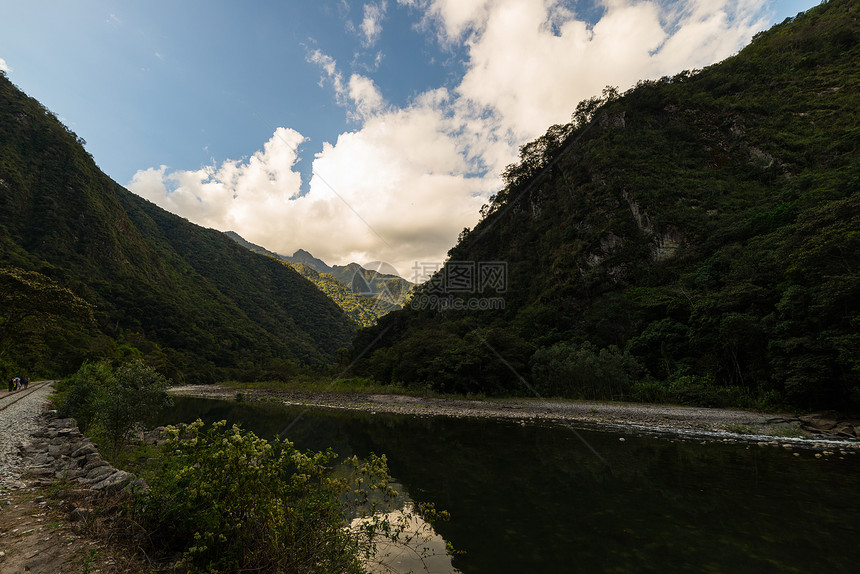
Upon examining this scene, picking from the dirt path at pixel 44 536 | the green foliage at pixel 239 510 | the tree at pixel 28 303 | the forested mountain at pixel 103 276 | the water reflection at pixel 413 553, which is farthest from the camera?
the forested mountain at pixel 103 276

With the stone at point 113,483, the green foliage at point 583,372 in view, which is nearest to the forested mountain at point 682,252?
the green foliage at point 583,372

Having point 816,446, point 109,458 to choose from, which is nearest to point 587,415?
point 816,446

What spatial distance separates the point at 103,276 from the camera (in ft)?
304

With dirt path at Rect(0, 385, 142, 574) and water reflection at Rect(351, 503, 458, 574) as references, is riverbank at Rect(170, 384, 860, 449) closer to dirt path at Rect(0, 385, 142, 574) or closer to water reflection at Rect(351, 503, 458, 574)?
water reflection at Rect(351, 503, 458, 574)

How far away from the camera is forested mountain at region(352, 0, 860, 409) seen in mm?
24188

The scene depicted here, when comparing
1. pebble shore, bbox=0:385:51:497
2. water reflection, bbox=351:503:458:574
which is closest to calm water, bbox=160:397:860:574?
water reflection, bbox=351:503:458:574

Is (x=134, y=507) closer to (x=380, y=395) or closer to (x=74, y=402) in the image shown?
(x=74, y=402)

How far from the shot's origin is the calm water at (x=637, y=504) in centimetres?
667

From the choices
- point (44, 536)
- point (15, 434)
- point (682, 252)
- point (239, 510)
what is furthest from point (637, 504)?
point (682, 252)

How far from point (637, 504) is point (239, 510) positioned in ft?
32.6

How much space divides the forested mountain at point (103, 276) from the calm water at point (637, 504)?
4291 centimetres

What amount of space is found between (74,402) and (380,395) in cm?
3375

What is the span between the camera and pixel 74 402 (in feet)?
61.3

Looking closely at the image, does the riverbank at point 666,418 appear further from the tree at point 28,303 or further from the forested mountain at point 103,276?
the forested mountain at point 103,276
